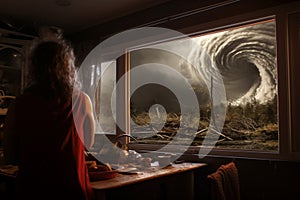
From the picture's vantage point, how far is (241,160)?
8.27 feet

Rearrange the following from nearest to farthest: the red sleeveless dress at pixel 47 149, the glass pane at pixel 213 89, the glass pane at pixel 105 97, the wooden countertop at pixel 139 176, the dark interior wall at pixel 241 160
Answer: the red sleeveless dress at pixel 47 149, the wooden countertop at pixel 139 176, the dark interior wall at pixel 241 160, the glass pane at pixel 213 89, the glass pane at pixel 105 97

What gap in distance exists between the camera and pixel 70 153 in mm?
1452

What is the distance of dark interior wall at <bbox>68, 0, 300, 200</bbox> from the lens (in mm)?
2293

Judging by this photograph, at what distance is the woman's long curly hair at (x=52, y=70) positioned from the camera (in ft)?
4.79

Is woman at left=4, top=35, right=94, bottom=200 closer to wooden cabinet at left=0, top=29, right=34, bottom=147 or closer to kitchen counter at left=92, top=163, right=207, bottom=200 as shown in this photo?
kitchen counter at left=92, top=163, right=207, bottom=200

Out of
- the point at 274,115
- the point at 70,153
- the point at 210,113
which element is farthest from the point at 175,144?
the point at 70,153

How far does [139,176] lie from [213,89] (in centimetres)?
128

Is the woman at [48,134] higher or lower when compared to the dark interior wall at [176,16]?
lower

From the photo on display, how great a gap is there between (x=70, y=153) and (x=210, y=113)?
1750 millimetres

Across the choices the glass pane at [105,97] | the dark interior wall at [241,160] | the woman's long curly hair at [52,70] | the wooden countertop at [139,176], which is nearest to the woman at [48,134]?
the woman's long curly hair at [52,70]

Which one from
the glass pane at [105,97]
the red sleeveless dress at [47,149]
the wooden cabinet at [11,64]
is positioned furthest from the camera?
the glass pane at [105,97]

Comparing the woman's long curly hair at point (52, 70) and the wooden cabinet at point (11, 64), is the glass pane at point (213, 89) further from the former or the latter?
the woman's long curly hair at point (52, 70)

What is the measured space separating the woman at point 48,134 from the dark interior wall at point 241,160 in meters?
1.47

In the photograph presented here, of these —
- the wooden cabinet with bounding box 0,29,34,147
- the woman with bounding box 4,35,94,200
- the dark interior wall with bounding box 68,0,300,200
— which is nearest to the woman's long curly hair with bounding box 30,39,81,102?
the woman with bounding box 4,35,94,200
